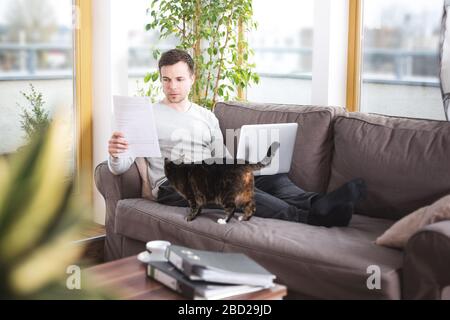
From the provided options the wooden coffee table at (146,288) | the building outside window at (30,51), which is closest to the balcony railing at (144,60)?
the building outside window at (30,51)

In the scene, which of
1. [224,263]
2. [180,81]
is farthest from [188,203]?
[224,263]

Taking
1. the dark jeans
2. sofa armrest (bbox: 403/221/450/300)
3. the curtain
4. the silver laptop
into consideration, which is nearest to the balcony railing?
the curtain

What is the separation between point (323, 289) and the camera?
2148 mm

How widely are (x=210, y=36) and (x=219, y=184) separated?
164cm

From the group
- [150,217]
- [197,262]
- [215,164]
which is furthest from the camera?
[150,217]

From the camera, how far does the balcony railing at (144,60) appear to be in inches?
137

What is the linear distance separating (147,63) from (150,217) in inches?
66.1

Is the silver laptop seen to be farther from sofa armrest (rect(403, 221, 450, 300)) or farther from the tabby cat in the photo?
sofa armrest (rect(403, 221, 450, 300))

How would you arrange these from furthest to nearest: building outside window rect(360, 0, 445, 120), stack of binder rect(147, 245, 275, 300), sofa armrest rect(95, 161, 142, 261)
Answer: building outside window rect(360, 0, 445, 120), sofa armrest rect(95, 161, 142, 261), stack of binder rect(147, 245, 275, 300)

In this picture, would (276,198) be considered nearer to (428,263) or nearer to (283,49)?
(428,263)

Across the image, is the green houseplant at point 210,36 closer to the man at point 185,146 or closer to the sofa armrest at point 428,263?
the man at point 185,146

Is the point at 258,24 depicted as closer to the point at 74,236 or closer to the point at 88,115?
the point at 88,115

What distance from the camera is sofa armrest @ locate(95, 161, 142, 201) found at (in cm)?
308

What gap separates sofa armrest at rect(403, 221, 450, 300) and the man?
2.27ft
